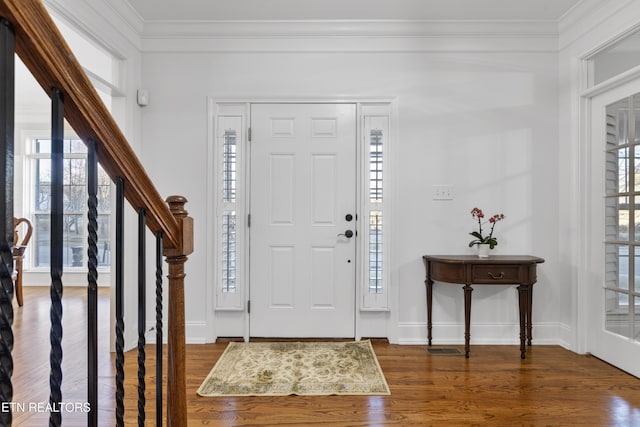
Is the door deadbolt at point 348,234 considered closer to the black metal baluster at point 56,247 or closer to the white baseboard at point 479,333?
the white baseboard at point 479,333

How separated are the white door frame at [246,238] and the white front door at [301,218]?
5 centimetres

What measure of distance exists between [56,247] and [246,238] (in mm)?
2488

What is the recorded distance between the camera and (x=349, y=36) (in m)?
3.19

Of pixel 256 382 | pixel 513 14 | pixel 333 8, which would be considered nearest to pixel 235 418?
pixel 256 382

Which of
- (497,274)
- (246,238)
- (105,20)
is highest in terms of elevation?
(105,20)

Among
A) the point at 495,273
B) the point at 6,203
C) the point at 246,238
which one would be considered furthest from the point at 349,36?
the point at 6,203

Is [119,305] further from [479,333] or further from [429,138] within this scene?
[479,333]

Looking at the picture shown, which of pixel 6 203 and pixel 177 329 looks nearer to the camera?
pixel 6 203

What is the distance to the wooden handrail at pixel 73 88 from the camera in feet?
1.95

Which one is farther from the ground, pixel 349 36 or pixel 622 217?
pixel 349 36

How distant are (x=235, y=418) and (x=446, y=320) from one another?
1939 mm

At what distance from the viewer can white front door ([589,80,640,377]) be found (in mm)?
2568

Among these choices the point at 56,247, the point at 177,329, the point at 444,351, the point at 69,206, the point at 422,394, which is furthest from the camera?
the point at 69,206

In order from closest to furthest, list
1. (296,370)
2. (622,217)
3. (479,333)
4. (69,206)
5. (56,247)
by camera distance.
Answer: (56,247) < (296,370) < (622,217) < (479,333) < (69,206)
